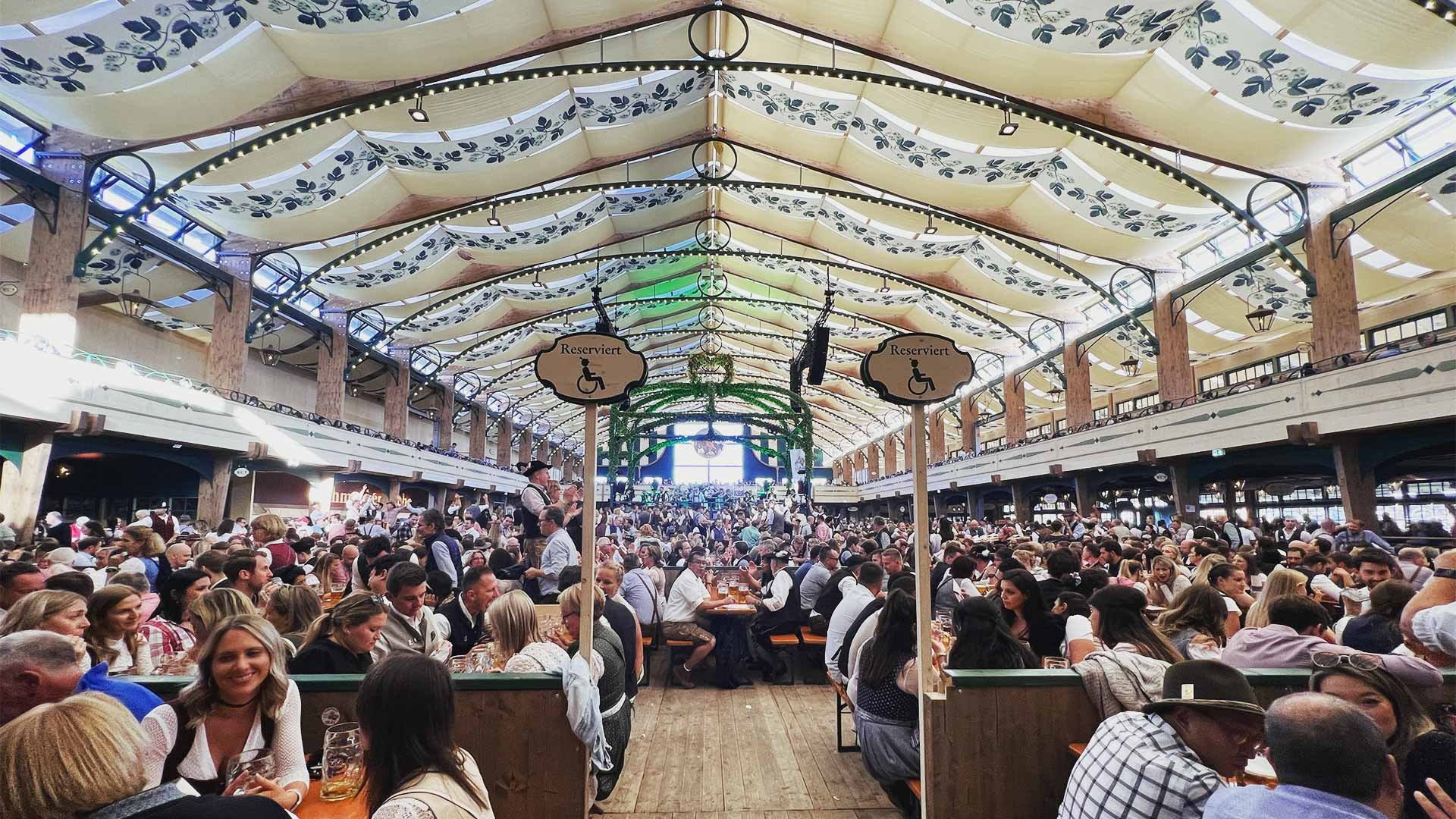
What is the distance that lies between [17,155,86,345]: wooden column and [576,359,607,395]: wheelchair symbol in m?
10.1

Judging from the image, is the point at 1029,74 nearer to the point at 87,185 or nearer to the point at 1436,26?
the point at 1436,26

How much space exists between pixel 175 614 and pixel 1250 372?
1998cm

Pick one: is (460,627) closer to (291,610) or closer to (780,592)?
(291,610)

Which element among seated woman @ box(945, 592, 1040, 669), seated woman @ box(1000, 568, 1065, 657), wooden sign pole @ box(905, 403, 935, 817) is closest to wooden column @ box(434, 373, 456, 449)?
seated woman @ box(1000, 568, 1065, 657)

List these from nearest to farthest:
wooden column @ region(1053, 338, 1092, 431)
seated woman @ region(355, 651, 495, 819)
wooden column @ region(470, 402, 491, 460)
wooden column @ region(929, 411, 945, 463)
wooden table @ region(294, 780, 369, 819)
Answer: seated woman @ region(355, 651, 495, 819), wooden table @ region(294, 780, 369, 819), wooden column @ region(1053, 338, 1092, 431), wooden column @ region(929, 411, 945, 463), wooden column @ region(470, 402, 491, 460)

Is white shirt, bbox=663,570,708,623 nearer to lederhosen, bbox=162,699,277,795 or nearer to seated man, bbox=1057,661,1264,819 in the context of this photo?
lederhosen, bbox=162,699,277,795

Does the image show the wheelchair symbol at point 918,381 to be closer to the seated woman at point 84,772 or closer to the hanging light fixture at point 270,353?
the seated woman at point 84,772

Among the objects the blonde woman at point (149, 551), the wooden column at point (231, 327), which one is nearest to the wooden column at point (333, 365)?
the wooden column at point (231, 327)

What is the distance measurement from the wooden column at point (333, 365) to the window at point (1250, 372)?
2026 cm

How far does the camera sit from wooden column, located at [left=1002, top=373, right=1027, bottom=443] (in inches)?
789

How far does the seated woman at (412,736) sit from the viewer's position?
68.2 inches

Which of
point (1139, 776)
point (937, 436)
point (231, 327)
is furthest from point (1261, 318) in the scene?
point (231, 327)

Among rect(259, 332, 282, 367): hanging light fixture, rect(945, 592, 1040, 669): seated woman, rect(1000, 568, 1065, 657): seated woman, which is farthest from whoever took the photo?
rect(259, 332, 282, 367): hanging light fixture

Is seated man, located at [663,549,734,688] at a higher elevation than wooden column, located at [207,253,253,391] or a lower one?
lower
